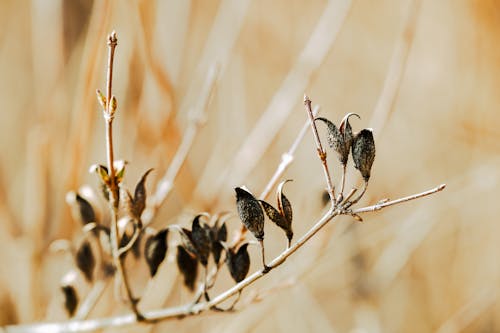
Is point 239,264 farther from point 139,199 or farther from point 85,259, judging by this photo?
point 85,259

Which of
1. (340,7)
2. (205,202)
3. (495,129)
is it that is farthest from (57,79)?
(495,129)

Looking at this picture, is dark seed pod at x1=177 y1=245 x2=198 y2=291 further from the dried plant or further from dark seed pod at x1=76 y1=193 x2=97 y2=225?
dark seed pod at x1=76 y1=193 x2=97 y2=225

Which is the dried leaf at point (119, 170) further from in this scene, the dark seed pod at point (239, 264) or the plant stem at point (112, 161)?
the dark seed pod at point (239, 264)

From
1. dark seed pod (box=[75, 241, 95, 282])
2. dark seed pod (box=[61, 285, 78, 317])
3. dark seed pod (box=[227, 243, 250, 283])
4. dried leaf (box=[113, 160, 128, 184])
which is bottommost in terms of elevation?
dark seed pod (box=[61, 285, 78, 317])

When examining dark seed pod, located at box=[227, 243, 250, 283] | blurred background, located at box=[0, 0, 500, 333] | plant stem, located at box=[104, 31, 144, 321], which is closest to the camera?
plant stem, located at box=[104, 31, 144, 321]

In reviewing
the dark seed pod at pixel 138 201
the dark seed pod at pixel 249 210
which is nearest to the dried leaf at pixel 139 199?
the dark seed pod at pixel 138 201

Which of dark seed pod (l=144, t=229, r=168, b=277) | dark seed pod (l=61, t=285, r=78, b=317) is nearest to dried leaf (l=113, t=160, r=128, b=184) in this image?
dark seed pod (l=144, t=229, r=168, b=277)

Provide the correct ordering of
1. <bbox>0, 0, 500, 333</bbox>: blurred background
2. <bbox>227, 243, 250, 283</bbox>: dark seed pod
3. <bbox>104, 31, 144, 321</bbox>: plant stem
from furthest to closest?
<bbox>0, 0, 500, 333</bbox>: blurred background → <bbox>227, 243, 250, 283</bbox>: dark seed pod → <bbox>104, 31, 144, 321</bbox>: plant stem

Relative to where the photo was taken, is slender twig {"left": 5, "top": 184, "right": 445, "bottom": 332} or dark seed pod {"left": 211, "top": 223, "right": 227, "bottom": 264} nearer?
slender twig {"left": 5, "top": 184, "right": 445, "bottom": 332}
